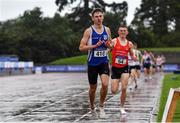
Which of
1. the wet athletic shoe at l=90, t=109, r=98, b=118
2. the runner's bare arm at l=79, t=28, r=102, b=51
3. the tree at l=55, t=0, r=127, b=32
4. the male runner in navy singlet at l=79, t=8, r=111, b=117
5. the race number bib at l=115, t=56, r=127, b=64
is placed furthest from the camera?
the tree at l=55, t=0, r=127, b=32

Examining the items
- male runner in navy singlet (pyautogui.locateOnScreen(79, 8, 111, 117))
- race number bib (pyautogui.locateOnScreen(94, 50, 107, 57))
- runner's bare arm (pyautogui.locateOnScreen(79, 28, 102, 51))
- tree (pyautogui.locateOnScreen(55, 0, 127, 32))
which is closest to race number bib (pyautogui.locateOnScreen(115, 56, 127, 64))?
male runner in navy singlet (pyautogui.locateOnScreen(79, 8, 111, 117))

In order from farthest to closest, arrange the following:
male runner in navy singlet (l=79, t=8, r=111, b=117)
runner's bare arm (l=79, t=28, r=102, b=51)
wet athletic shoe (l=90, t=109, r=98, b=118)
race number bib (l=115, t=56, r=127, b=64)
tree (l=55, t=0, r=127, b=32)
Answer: tree (l=55, t=0, r=127, b=32), race number bib (l=115, t=56, r=127, b=64), wet athletic shoe (l=90, t=109, r=98, b=118), male runner in navy singlet (l=79, t=8, r=111, b=117), runner's bare arm (l=79, t=28, r=102, b=51)

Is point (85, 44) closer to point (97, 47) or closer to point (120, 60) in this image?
point (97, 47)

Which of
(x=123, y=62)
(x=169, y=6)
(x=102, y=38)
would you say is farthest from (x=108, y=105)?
(x=169, y=6)

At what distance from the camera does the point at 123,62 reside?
13.7 m

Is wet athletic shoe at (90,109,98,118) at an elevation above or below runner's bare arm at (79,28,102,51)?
below

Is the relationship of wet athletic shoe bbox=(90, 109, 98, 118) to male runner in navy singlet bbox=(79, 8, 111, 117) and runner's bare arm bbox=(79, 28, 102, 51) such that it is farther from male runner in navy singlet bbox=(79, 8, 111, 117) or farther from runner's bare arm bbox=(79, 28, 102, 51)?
runner's bare arm bbox=(79, 28, 102, 51)

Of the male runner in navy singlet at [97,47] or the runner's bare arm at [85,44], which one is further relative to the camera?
the male runner in navy singlet at [97,47]

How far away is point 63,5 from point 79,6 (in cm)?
300

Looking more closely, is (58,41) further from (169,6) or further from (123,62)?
(123,62)

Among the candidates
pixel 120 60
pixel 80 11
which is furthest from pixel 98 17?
pixel 80 11

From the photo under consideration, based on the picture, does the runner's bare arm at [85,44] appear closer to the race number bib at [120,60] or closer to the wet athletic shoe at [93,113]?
the race number bib at [120,60]

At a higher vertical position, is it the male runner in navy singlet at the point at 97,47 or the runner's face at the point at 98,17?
the runner's face at the point at 98,17

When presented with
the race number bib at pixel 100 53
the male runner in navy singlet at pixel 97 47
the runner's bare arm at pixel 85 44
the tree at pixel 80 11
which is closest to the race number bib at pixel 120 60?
the male runner in navy singlet at pixel 97 47
